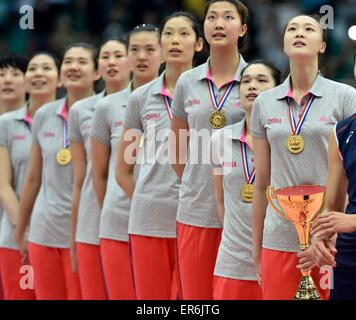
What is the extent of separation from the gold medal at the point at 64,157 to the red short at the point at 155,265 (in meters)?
1.21

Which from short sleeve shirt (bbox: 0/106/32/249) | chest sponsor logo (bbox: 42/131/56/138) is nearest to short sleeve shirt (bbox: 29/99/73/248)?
chest sponsor logo (bbox: 42/131/56/138)

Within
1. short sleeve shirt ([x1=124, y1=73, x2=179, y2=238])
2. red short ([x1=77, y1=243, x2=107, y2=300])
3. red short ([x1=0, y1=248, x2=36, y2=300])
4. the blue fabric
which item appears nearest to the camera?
the blue fabric

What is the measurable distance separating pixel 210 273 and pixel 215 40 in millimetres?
1169

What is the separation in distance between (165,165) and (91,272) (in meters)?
1.09

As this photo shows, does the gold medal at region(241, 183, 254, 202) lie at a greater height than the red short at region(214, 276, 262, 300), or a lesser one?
greater

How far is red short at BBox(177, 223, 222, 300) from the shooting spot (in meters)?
6.57

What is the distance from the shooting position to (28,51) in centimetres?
1264

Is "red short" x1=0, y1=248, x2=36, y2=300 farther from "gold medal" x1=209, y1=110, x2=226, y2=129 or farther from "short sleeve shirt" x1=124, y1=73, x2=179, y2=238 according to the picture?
"gold medal" x1=209, y1=110, x2=226, y2=129

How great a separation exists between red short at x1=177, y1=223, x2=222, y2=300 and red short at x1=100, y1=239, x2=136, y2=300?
77 cm

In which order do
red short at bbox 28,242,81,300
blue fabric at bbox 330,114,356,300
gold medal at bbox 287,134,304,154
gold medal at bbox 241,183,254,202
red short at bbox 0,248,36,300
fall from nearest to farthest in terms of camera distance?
blue fabric at bbox 330,114,356,300 → gold medal at bbox 287,134,304,154 → gold medal at bbox 241,183,254,202 → red short at bbox 28,242,81,300 → red short at bbox 0,248,36,300

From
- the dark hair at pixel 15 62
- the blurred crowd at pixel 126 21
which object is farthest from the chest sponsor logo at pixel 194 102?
the blurred crowd at pixel 126 21

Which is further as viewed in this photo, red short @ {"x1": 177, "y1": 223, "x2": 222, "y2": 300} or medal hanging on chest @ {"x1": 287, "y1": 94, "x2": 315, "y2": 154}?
red short @ {"x1": 177, "y1": 223, "x2": 222, "y2": 300}

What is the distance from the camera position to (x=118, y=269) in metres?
7.32
